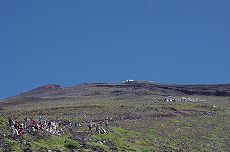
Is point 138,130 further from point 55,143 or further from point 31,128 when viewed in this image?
point 55,143

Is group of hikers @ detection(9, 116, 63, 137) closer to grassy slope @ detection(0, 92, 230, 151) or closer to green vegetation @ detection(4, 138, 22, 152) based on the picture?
grassy slope @ detection(0, 92, 230, 151)

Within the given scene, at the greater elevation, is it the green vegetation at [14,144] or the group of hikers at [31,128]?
the group of hikers at [31,128]

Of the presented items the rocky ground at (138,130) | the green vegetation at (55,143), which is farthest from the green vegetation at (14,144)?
the green vegetation at (55,143)

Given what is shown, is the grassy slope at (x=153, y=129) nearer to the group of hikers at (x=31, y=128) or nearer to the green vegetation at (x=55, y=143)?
the green vegetation at (x=55, y=143)

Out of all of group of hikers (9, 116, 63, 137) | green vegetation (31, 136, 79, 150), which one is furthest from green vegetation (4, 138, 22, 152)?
group of hikers (9, 116, 63, 137)

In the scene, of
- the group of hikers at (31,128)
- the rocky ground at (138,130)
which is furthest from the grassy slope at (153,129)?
the group of hikers at (31,128)

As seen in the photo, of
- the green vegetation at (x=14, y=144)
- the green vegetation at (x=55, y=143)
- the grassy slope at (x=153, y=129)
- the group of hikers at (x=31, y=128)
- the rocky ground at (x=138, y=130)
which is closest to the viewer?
the green vegetation at (x=14, y=144)

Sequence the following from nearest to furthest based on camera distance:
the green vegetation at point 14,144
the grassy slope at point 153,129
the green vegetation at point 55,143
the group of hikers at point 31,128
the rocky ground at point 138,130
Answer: the green vegetation at point 14,144
the green vegetation at point 55,143
the rocky ground at point 138,130
the group of hikers at point 31,128
the grassy slope at point 153,129

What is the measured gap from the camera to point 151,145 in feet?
116

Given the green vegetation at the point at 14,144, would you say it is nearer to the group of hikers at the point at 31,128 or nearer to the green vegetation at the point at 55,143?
the green vegetation at the point at 55,143

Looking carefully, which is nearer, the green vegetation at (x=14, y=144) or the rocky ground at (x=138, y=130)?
the green vegetation at (x=14, y=144)

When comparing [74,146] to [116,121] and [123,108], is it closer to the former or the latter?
[116,121]

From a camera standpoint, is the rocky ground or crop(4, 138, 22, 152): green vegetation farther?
the rocky ground

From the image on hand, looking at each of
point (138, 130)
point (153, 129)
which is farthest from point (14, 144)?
point (153, 129)
